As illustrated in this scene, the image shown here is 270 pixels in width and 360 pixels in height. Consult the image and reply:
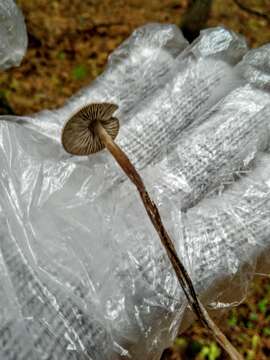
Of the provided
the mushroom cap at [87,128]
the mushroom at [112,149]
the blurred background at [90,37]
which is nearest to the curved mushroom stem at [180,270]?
the mushroom at [112,149]

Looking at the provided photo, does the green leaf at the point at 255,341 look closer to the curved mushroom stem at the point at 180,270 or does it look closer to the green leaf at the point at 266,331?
the green leaf at the point at 266,331

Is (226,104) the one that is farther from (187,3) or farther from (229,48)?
(187,3)

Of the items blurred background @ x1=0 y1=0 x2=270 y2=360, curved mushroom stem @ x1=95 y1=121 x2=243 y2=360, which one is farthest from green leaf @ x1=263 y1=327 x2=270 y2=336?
curved mushroom stem @ x1=95 y1=121 x2=243 y2=360

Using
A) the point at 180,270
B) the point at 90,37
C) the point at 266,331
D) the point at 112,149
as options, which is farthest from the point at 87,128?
the point at 90,37

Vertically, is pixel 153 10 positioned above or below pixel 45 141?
above

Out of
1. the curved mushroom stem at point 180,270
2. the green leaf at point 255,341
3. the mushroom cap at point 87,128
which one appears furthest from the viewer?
the green leaf at point 255,341

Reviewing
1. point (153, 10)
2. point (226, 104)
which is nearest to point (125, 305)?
point (226, 104)
